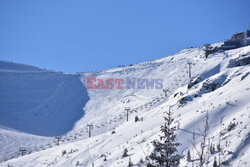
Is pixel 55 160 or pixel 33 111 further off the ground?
pixel 55 160

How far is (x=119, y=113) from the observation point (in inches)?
1848

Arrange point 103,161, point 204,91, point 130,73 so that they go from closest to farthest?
point 103,161, point 204,91, point 130,73

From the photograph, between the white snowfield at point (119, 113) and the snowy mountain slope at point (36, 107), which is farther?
the snowy mountain slope at point (36, 107)

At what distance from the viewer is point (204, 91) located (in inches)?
926

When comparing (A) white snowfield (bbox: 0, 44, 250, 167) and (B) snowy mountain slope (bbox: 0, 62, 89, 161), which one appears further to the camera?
(B) snowy mountain slope (bbox: 0, 62, 89, 161)

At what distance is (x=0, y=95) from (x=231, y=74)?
7181 centimetres

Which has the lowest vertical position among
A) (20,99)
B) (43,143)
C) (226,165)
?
(43,143)

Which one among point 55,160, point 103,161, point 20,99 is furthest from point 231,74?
point 20,99

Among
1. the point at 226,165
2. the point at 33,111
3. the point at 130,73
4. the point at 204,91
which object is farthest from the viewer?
the point at 130,73

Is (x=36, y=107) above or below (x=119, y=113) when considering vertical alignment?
below

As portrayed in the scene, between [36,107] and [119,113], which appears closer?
[119,113]

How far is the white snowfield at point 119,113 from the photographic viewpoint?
1161 centimetres

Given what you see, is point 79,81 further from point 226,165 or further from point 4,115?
point 226,165

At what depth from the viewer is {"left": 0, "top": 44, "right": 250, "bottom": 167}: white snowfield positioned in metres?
11.6
